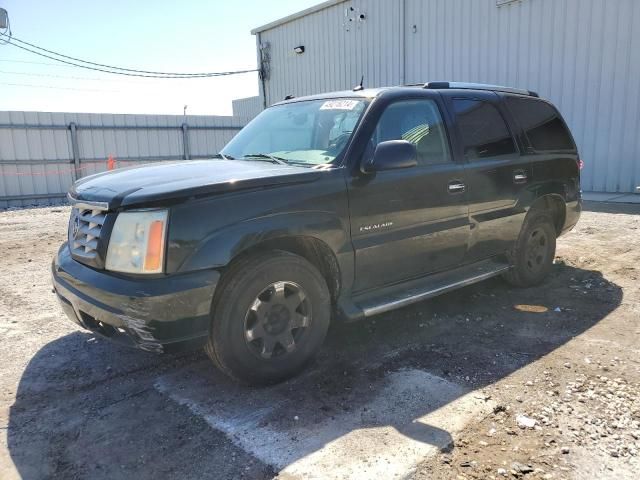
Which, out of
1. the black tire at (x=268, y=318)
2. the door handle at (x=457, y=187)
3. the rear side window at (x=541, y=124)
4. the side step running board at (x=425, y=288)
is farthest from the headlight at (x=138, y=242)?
the rear side window at (x=541, y=124)

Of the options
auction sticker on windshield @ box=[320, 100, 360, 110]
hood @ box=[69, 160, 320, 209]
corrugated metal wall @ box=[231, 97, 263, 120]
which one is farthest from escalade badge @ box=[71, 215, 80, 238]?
corrugated metal wall @ box=[231, 97, 263, 120]

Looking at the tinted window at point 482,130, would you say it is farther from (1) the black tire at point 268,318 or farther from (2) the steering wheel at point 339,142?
(1) the black tire at point 268,318

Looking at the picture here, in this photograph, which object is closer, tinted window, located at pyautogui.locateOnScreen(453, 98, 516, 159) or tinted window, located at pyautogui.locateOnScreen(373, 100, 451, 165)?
tinted window, located at pyautogui.locateOnScreen(373, 100, 451, 165)

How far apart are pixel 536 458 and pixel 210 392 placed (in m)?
1.90

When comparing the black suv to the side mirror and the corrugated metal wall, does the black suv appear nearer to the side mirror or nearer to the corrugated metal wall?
the side mirror

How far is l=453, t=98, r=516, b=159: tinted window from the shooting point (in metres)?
4.29

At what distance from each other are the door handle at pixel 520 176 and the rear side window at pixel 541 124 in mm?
366

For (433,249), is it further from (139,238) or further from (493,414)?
(139,238)

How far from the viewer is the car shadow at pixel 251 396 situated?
257cm

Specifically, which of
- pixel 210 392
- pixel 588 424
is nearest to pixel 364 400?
pixel 210 392

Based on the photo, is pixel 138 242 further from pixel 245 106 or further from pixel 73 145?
pixel 245 106

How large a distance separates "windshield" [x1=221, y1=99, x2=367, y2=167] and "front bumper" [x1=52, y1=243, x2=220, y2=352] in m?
1.27

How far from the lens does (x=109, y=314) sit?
282 centimetres

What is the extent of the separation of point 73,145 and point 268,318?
14137 millimetres
